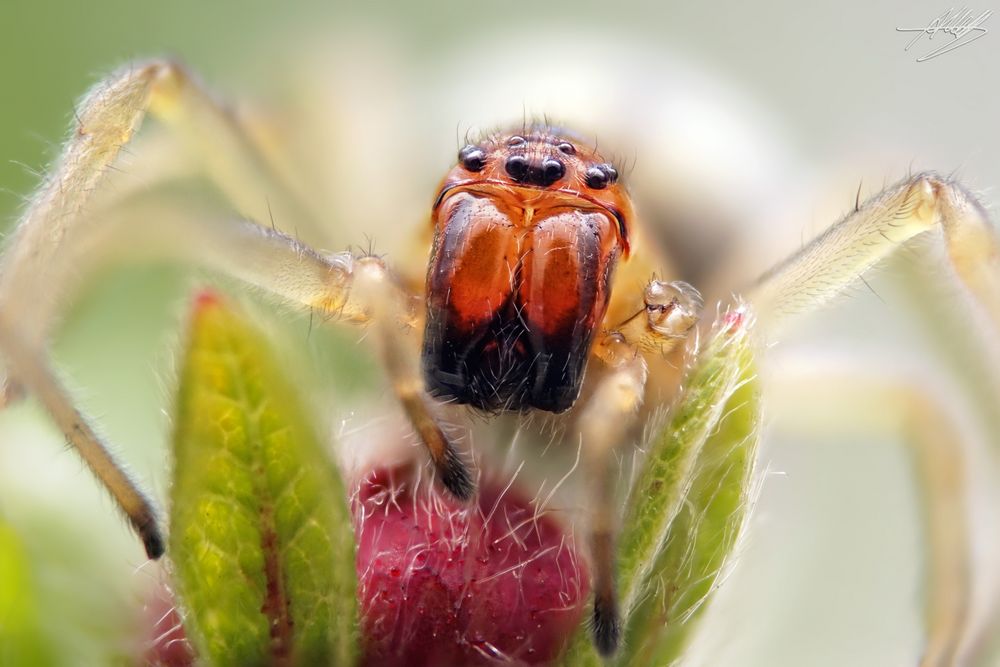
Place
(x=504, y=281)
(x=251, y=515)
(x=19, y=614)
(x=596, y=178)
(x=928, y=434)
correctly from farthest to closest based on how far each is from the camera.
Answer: (x=928, y=434) → (x=596, y=178) → (x=504, y=281) → (x=19, y=614) → (x=251, y=515)

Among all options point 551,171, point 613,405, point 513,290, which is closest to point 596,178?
point 551,171

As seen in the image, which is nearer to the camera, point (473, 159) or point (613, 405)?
point (613, 405)

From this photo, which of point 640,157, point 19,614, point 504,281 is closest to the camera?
point 19,614

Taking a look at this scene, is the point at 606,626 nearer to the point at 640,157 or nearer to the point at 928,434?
the point at 928,434

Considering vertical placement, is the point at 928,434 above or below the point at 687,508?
below

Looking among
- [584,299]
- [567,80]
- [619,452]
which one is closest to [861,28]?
[567,80]

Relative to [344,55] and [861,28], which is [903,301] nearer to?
[861,28]

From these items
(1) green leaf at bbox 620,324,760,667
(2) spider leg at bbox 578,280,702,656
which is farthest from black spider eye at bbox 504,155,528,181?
(1) green leaf at bbox 620,324,760,667
